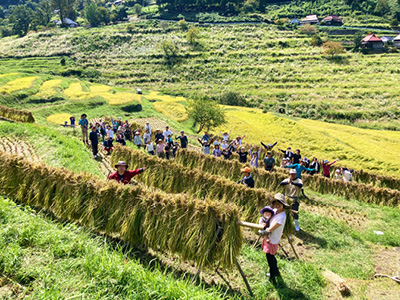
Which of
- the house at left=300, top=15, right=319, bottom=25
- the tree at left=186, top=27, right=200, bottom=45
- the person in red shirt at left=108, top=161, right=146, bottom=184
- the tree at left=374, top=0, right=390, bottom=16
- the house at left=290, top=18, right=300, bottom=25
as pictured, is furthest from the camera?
the house at left=300, top=15, right=319, bottom=25

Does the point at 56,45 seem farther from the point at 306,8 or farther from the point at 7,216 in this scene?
the point at 306,8

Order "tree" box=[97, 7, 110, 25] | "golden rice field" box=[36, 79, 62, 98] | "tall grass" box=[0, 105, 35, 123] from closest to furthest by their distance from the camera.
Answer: "tall grass" box=[0, 105, 35, 123]
"golden rice field" box=[36, 79, 62, 98]
"tree" box=[97, 7, 110, 25]

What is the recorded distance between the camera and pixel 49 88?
4006 centimetres

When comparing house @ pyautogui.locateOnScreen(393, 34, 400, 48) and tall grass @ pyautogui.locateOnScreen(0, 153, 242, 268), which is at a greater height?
tall grass @ pyautogui.locateOnScreen(0, 153, 242, 268)

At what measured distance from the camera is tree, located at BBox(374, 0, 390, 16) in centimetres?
10919

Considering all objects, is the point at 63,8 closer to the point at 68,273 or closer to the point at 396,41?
the point at 396,41

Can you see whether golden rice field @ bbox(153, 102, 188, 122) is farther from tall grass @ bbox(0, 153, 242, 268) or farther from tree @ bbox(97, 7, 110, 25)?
tree @ bbox(97, 7, 110, 25)

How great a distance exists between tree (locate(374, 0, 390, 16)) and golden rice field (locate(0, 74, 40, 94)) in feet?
411

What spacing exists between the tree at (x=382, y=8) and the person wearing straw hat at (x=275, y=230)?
137m

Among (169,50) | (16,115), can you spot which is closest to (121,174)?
(16,115)

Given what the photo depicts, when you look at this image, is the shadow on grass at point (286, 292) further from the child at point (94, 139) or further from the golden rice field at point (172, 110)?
the golden rice field at point (172, 110)

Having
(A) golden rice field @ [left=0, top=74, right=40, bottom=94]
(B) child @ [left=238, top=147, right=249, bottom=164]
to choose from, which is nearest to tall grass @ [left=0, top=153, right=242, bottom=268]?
(B) child @ [left=238, top=147, right=249, bottom=164]

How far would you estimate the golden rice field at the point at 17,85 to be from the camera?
35.2m

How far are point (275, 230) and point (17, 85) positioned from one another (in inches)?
1695
